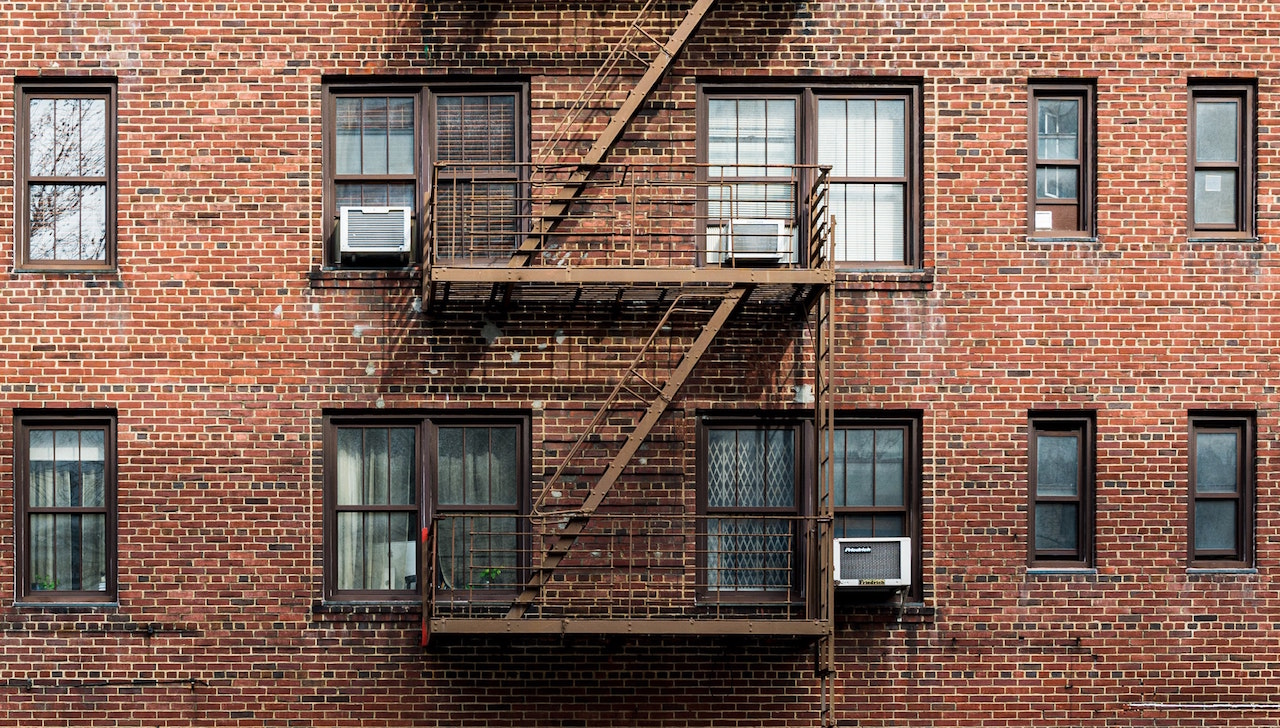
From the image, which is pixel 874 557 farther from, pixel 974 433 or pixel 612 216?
pixel 612 216

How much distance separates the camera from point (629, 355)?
11.9m

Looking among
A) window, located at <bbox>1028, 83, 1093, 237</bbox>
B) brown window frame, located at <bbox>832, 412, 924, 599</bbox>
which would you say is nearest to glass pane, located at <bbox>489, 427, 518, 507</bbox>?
brown window frame, located at <bbox>832, 412, 924, 599</bbox>

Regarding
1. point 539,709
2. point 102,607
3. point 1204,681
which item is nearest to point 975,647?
point 1204,681

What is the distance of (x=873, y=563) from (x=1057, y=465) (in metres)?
2.05

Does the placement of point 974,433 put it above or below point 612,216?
below

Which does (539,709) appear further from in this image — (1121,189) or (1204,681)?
(1121,189)

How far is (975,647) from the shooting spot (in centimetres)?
1194

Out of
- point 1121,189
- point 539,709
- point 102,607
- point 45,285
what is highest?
point 1121,189

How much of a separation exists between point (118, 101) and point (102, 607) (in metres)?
4.62

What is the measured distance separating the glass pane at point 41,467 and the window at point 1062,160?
9.35m

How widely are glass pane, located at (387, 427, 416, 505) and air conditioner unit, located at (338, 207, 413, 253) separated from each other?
1.69 meters

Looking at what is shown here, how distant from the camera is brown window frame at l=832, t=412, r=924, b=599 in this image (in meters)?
12.0

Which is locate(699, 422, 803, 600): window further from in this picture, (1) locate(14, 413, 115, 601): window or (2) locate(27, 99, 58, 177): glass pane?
(2) locate(27, 99, 58, 177): glass pane

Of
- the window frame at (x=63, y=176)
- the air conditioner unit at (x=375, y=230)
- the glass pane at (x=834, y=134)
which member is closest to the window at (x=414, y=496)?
the air conditioner unit at (x=375, y=230)
